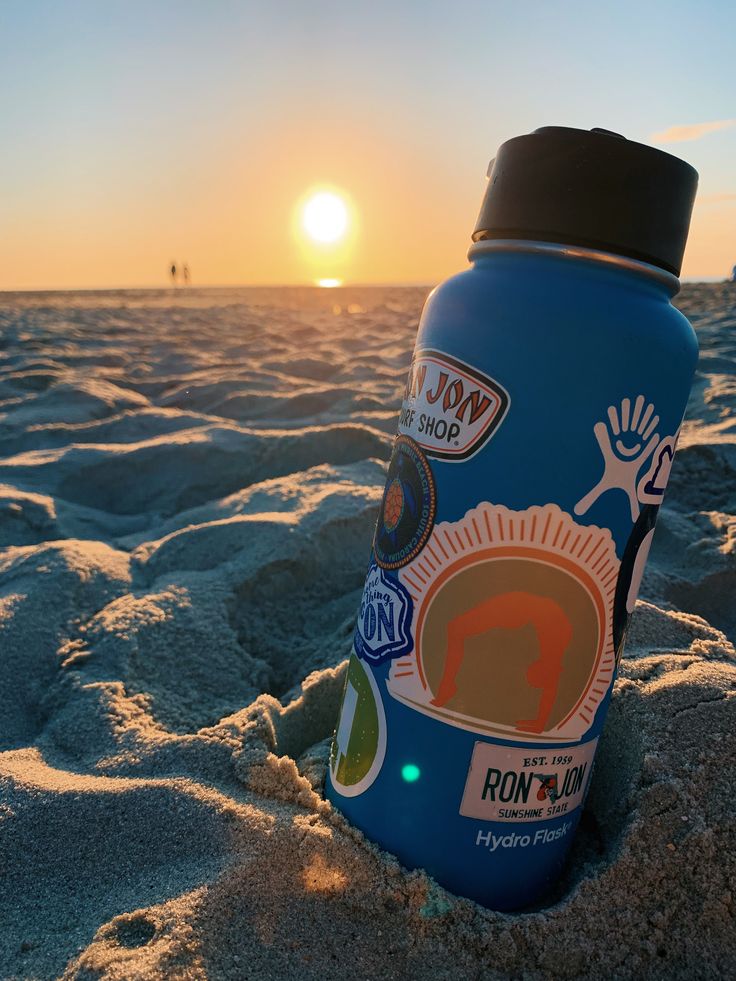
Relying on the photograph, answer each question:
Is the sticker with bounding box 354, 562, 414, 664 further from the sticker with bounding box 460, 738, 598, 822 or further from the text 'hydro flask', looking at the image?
the sticker with bounding box 460, 738, 598, 822

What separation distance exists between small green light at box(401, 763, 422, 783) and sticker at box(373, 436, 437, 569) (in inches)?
10.9

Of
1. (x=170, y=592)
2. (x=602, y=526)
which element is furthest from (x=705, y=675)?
(x=170, y=592)

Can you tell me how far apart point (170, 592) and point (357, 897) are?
911 millimetres

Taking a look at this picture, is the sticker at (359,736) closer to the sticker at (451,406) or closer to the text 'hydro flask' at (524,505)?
the text 'hydro flask' at (524,505)

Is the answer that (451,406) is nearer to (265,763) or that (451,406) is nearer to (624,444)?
(624,444)

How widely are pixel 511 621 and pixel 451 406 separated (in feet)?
0.97

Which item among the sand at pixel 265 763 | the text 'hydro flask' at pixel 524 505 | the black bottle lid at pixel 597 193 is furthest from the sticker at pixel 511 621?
the black bottle lid at pixel 597 193

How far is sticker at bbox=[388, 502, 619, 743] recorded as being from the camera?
0.89m

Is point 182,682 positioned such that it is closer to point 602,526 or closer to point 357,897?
point 357,897

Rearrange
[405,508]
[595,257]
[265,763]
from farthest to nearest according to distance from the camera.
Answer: [265,763]
[405,508]
[595,257]

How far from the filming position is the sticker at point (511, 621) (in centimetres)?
89

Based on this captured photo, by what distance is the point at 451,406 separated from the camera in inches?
36.4

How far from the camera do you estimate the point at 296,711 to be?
132cm

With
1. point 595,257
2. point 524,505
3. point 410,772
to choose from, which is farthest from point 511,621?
point 595,257
